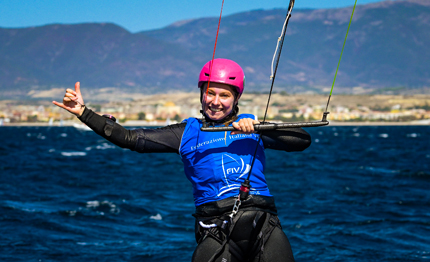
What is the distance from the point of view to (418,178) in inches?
1017

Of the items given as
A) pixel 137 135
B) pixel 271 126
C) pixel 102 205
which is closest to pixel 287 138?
pixel 271 126

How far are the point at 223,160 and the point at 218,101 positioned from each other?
1.61 feet

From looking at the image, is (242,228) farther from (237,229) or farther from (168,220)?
(168,220)

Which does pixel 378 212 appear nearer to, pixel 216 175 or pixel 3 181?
pixel 216 175

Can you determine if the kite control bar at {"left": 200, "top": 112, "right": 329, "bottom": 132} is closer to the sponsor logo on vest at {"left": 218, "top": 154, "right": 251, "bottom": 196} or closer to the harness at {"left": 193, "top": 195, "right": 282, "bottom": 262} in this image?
the sponsor logo on vest at {"left": 218, "top": 154, "right": 251, "bottom": 196}

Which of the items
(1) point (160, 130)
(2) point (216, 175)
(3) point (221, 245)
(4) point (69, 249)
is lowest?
(4) point (69, 249)

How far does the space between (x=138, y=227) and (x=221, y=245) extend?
9054 millimetres

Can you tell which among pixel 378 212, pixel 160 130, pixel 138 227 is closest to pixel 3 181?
pixel 138 227

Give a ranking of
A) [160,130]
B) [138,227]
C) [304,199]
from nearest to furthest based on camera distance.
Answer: [160,130], [138,227], [304,199]

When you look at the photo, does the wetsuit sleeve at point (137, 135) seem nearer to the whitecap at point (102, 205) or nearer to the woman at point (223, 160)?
the woman at point (223, 160)

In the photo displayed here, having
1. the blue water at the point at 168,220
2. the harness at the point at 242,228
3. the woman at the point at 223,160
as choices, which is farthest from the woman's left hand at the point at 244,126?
the blue water at the point at 168,220

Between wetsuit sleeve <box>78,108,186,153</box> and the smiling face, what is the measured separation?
0.27m

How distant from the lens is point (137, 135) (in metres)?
4.26

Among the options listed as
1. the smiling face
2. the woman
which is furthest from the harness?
the smiling face
